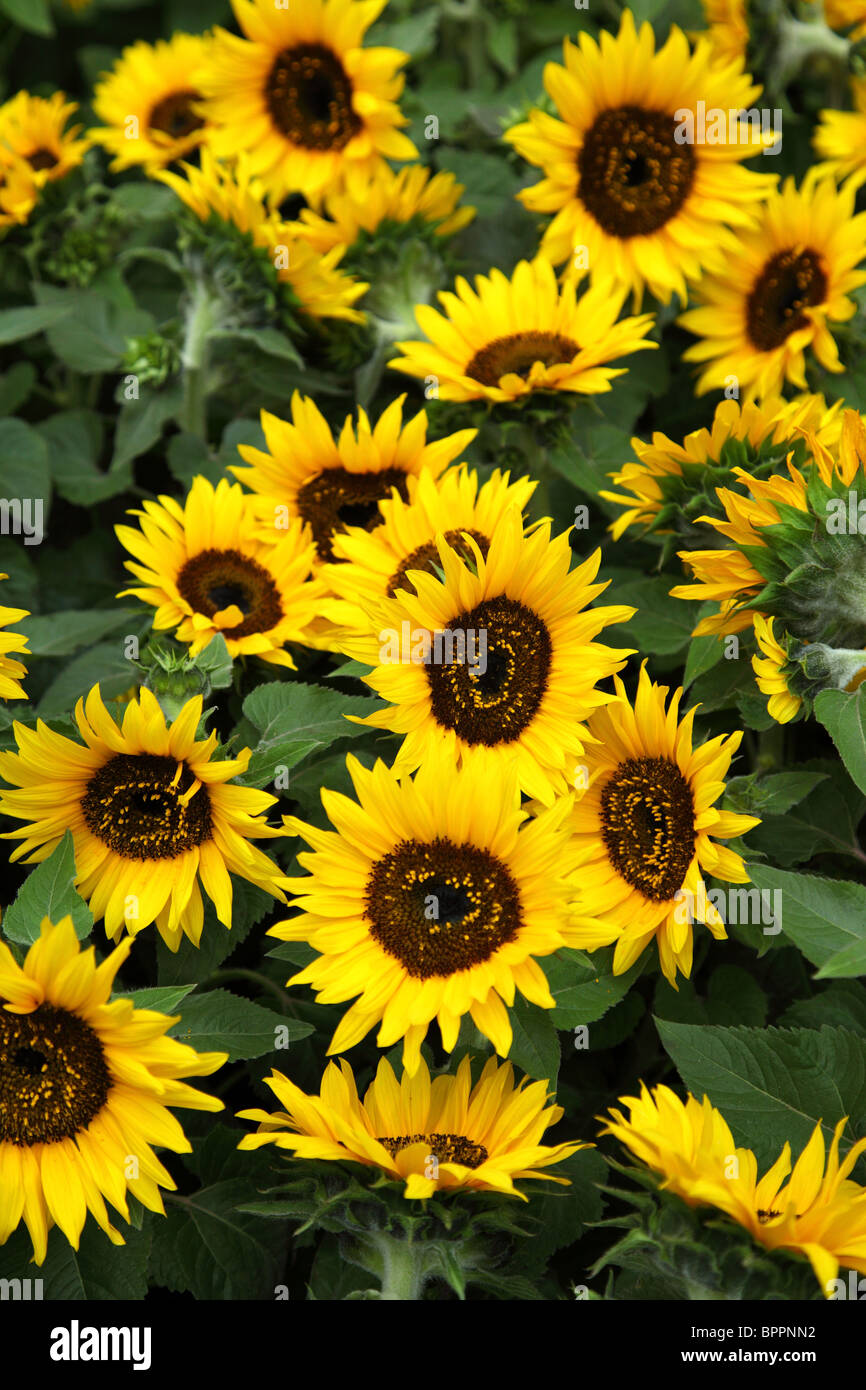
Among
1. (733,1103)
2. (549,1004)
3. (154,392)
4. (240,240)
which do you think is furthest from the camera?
(154,392)

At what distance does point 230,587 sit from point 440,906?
0.47 meters

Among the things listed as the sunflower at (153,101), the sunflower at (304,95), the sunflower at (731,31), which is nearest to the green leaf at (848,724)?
the sunflower at (304,95)

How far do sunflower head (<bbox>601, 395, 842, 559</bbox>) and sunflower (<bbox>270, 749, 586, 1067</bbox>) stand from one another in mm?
341

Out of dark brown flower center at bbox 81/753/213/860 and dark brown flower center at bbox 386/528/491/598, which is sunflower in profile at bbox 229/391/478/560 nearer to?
dark brown flower center at bbox 386/528/491/598

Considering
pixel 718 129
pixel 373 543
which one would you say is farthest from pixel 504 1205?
pixel 718 129

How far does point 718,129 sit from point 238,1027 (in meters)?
1.24

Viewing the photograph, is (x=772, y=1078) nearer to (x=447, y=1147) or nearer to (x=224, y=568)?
(x=447, y=1147)

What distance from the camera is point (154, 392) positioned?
1.88 meters

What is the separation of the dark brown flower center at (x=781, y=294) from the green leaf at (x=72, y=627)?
840 millimetres

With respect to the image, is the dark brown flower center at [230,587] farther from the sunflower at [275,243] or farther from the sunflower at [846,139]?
the sunflower at [846,139]

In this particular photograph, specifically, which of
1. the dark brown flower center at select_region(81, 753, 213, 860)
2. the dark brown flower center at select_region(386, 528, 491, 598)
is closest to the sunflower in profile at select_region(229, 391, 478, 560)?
the dark brown flower center at select_region(386, 528, 491, 598)

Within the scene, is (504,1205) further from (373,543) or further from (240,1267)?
(373,543)

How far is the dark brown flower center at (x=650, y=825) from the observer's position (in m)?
1.29

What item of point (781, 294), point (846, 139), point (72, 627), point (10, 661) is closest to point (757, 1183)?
point (10, 661)
